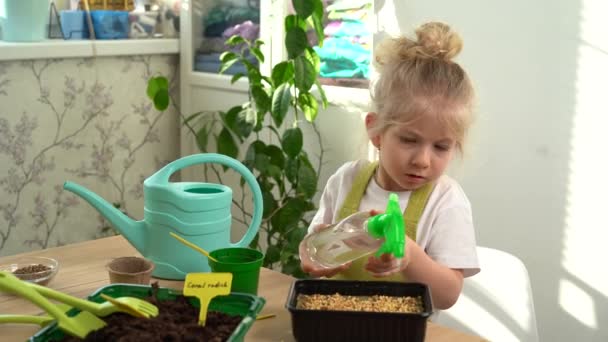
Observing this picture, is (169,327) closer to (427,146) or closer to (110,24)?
(427,146)

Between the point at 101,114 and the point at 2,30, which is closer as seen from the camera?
the point at 2,30

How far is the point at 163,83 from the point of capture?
116 inches

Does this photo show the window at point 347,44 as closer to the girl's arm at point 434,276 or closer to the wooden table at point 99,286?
the wooden table at point 99,286

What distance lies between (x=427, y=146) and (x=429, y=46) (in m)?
0.22

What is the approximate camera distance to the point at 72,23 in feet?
10.0

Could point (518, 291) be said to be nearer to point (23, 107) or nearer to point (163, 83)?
point (163, 83)

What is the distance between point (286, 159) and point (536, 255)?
3.05ft

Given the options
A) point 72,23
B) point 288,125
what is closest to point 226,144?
point 288,125

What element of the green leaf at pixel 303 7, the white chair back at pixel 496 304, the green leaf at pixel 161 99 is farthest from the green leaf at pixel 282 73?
the white chair back at pixel 496 304

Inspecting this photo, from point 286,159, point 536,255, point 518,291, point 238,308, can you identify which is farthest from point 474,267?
point 286,159

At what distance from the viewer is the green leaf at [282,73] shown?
261 cm

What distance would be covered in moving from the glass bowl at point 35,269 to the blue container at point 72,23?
174 cm

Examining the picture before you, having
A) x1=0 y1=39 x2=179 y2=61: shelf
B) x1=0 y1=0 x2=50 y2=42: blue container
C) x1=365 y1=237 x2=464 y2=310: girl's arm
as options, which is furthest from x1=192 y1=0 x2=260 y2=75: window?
x1=365 y1=237 x2=464 y2=310: girl's arm

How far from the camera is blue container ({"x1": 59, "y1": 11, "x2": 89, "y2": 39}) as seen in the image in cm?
304
